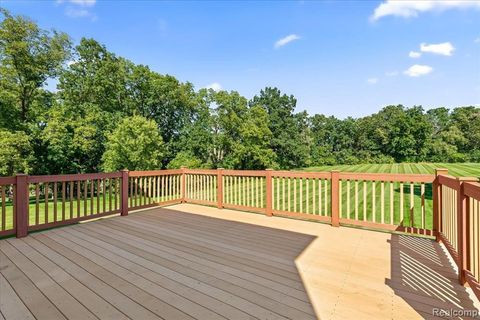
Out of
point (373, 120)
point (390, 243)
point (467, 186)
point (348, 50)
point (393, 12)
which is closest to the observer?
point (467, 186)

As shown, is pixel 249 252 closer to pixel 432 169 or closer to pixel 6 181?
pixel 6 181

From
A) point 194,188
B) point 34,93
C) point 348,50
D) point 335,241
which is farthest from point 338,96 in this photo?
point 34,93

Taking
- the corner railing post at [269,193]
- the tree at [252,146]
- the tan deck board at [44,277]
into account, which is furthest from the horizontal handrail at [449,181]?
the tree at [252,146]

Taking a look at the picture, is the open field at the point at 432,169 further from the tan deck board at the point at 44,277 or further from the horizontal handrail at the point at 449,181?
the tan deck board at the point at 44,277

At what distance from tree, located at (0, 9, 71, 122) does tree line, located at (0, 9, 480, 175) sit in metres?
0.05

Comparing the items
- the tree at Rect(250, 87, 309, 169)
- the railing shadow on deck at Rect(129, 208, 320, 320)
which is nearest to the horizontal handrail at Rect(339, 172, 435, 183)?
the railing shadow on deck at Rect(129, 208, 320, 320)

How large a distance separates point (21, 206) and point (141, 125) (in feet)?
40.9

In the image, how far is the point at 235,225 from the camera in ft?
14.7

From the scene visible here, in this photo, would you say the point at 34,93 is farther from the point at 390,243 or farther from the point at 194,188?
the point at 390,243

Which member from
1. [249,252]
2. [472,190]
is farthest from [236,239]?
[472,190]

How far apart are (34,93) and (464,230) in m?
21.0

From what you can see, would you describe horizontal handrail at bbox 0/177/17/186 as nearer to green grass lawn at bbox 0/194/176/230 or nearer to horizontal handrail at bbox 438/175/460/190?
green grass lawn at bbox 0/194/176/230

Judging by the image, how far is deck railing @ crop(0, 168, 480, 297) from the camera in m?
2.28
